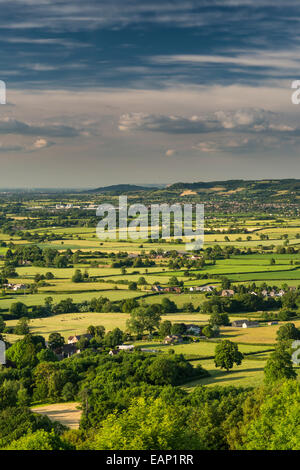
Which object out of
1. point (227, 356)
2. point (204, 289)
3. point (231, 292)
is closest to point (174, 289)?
point (204, 289)

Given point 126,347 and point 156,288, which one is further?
point 156,288

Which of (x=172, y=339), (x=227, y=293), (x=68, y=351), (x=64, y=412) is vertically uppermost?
(x=227, y=293)

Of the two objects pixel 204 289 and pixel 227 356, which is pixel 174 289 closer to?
pixel 204 289

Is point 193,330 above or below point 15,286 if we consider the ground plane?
below

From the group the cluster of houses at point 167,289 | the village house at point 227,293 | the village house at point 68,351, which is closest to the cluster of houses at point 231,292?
the village house at point 227,293

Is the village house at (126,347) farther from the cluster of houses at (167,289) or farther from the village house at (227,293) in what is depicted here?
the village house at (227,293)

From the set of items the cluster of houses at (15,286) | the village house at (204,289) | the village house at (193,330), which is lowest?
the village house at (193,330)

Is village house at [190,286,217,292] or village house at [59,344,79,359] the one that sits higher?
village house at [190,286,217,292]

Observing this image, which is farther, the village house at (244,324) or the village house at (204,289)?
the village house at (204,289)

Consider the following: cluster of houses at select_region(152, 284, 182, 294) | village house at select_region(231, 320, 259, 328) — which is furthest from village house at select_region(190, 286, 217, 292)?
village house at select_region(231, 320, 259, 328)

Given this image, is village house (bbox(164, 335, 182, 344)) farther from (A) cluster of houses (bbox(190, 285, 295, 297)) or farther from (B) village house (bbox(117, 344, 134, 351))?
(A) cluster of houses (bbox(190, 285, 295, 297))
